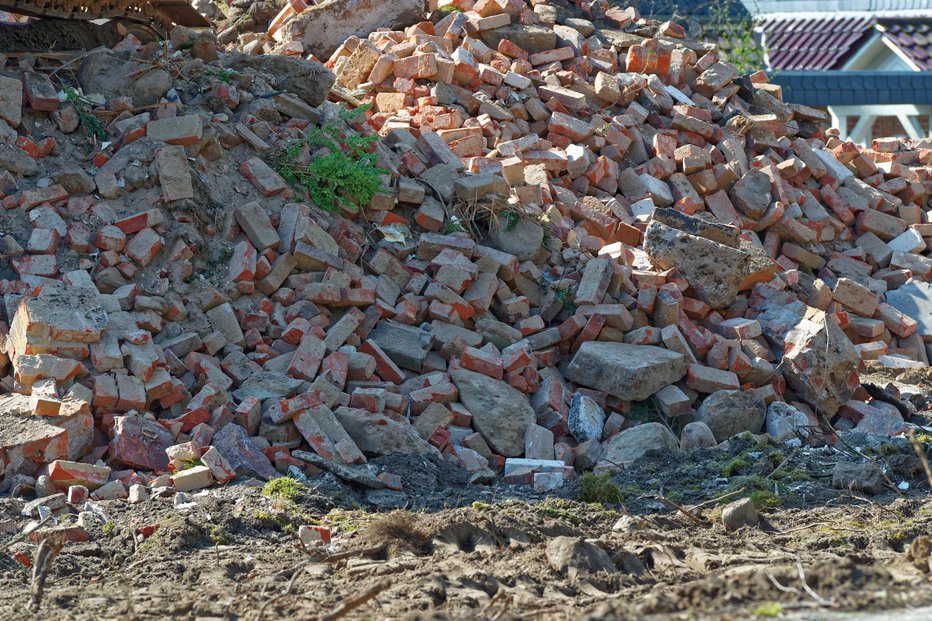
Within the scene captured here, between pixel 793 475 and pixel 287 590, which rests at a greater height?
pixel 287 590

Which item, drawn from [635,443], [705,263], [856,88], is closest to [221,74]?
[705,263]

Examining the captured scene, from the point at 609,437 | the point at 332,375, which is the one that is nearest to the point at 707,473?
the point at 609,437

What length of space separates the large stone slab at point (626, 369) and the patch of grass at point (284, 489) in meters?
2.52

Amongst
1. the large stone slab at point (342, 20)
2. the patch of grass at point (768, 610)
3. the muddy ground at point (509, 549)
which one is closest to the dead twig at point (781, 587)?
the muddy ground at point (509, 549)

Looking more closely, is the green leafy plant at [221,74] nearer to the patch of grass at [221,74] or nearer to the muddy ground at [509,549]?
the patch of grass at [221,74]

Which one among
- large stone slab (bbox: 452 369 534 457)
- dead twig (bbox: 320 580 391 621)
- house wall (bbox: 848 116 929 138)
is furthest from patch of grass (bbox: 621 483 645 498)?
house wall (bbox: 848 116 929 138)

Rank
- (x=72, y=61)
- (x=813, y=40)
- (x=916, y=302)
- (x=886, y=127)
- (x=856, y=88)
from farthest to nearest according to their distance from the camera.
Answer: (x=813, y=40)
(x=886, y=127)
(x=856, y=88)
(x=916, y=302)
(x=72, y=61)

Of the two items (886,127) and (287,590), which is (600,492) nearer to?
(287,590)

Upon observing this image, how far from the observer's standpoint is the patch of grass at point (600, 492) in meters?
6.04

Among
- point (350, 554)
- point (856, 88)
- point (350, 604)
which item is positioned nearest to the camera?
point (350, 604)

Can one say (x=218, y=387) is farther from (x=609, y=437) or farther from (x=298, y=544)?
(x=609, y=437)

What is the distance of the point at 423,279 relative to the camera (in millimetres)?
8023

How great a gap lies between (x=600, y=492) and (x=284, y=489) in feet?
5.56

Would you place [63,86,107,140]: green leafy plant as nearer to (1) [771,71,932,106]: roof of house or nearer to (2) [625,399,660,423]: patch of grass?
(2) [625,399,660,423]: patch of grass
